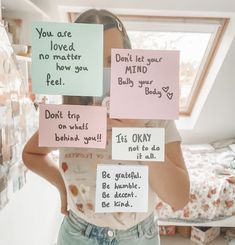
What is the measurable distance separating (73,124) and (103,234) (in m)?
0.27

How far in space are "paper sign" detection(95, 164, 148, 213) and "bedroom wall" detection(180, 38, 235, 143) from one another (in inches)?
27.5

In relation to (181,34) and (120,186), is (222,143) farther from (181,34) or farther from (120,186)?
(120,186)

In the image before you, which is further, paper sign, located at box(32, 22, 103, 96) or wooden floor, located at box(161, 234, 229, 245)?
wooden floor, located at box(161, 234, 229, 245)

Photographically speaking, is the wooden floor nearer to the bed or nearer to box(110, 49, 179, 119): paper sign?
the bed

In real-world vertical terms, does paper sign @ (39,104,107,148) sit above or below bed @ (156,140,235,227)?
above

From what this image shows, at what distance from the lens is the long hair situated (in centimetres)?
49

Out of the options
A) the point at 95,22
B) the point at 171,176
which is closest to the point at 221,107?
the point at 171,176

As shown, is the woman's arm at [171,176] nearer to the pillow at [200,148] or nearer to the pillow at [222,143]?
the pillow at [200,148]

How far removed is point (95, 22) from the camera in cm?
49

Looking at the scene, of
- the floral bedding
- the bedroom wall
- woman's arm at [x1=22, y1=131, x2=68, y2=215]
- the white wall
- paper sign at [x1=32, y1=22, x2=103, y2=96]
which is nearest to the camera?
paper sign at [x1=32, y1=22, x2=103, y2=96]

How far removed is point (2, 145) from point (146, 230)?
1.31 feet

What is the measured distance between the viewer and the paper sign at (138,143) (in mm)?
515

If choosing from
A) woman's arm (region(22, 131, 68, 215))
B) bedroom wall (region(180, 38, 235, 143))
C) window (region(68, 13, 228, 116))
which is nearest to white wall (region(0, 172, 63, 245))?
woman's arm (region(22, 131, 68, 215))

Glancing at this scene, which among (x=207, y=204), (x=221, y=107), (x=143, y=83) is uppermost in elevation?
(x=143, y=83)
